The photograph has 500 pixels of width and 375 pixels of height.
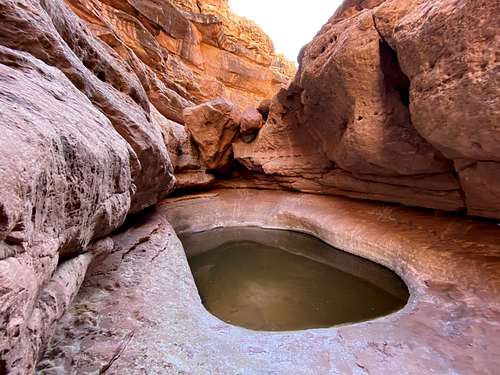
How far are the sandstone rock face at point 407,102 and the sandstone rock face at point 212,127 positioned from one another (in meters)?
2.30

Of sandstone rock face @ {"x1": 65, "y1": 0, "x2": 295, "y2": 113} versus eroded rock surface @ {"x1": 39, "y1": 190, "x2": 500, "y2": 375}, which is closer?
eroded rock surface @ {"x1": 39, "y1": 190, "x2": 500, "y2": 375}

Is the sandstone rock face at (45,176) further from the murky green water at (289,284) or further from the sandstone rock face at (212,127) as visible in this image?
the sandstone rock face at (212,127)

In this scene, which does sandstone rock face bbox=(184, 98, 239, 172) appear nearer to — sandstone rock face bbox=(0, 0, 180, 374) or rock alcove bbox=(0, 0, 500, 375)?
rock alcove bbox=(0, 0, 500, 375)

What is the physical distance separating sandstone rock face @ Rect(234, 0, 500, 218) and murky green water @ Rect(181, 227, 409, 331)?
2023 millimetres

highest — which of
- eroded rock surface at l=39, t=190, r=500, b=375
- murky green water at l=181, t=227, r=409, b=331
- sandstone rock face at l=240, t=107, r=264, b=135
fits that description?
sandstone rock face at l=240, t=107, r=264, b=135

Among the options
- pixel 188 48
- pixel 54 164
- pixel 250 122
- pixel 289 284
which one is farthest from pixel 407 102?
pixel 188 48

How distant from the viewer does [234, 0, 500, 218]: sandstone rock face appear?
2830 mm

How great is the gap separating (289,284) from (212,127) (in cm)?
614

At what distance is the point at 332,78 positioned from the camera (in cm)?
486

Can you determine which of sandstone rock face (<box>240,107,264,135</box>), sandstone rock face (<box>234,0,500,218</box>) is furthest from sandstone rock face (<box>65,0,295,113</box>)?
sandstone rock face (<box>234,0,500,218</box>)

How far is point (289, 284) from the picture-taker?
4.50 meters

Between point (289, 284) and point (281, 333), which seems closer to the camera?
point (281, 333)

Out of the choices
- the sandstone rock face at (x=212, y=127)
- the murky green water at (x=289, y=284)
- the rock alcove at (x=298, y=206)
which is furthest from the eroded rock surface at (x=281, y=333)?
the sandstone rock face at (x=212, y=127)

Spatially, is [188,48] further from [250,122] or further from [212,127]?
[250,122]
